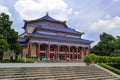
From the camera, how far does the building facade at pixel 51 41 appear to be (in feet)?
146

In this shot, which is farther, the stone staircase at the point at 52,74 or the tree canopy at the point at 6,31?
the tree canopy at the point at 6,31

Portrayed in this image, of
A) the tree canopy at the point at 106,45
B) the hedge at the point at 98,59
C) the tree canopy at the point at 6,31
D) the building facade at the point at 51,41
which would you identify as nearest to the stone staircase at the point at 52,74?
the hedge at the point at 98,59

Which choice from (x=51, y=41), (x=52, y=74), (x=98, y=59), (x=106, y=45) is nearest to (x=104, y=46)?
(x=106, y=45)

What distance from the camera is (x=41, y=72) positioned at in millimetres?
16922

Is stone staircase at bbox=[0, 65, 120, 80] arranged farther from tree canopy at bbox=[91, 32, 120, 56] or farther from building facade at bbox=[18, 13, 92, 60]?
tree canopy at bbox=[91, 32, 120, 56]

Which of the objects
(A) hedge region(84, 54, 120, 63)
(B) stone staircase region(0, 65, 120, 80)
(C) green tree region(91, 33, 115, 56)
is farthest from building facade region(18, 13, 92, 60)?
(B) stone staircase region(0, 65, 120, 80)

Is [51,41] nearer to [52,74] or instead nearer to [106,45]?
[106,45]

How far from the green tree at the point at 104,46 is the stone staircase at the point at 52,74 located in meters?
31.5

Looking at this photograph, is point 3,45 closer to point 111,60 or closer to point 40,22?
point 111,60

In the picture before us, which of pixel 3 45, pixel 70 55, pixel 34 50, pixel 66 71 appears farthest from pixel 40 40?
pixel 66 71

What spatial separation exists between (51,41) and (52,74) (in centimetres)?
2916

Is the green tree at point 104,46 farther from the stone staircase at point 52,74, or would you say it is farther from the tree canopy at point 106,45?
the stone staircase at point 52,74

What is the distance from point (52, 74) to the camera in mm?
16984

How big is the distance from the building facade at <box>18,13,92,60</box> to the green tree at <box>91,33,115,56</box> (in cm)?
290
